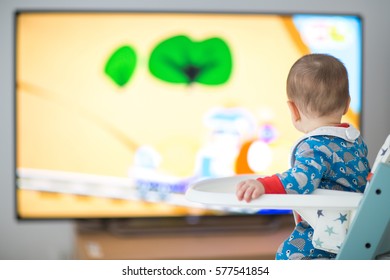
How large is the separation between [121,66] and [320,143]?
1.87 meters

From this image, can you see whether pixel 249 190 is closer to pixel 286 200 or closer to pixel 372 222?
pixel 286 200

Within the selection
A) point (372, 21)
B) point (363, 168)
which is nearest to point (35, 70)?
point (372, 21)

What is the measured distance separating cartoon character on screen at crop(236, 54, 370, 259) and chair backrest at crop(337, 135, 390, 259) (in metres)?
0.07

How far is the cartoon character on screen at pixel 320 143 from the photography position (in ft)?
3.18

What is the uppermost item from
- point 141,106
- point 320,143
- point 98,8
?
point 98,8

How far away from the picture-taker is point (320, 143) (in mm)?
1008

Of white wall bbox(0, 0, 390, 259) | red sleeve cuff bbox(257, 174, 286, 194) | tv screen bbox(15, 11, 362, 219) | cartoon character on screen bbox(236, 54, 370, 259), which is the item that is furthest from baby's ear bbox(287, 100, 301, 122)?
white wall bbox(0, 0, 390, 259)

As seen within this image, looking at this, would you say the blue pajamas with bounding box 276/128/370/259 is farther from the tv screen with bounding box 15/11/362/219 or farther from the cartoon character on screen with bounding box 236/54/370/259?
the tv screen with bounding box 15/11/362/219

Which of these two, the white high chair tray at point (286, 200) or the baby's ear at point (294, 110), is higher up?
the baby's ear at point (294, 110)

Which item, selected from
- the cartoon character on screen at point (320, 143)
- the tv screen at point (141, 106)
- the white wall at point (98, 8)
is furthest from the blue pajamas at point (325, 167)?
the white wall at point (98, 8)

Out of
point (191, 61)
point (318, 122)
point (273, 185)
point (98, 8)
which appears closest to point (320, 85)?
point (318, 122)

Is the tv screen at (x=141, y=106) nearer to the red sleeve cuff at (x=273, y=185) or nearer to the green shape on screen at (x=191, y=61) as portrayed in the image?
the green shape on screen at (x=191, y=61)

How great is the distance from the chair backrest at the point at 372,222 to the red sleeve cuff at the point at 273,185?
13 cm
